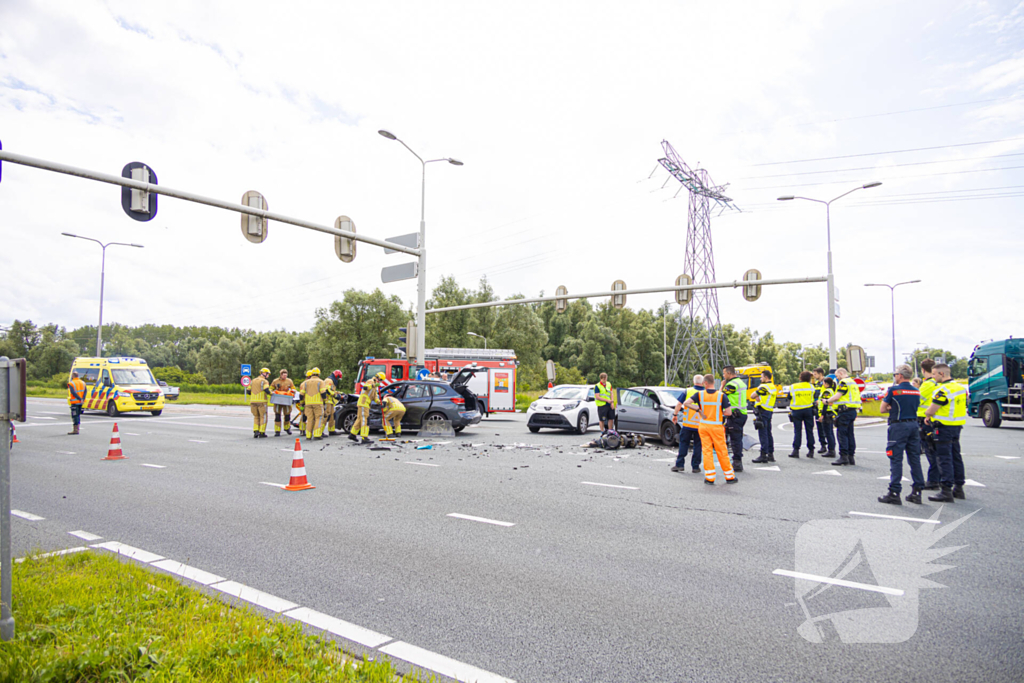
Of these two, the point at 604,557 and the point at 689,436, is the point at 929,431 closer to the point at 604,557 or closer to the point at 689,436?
the point at 689,436

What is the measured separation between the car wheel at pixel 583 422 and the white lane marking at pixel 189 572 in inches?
543

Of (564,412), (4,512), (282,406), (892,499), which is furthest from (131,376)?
(892,499)

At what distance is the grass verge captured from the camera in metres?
3.02

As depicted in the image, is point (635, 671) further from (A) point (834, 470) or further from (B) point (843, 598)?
(A) point (834, 470)

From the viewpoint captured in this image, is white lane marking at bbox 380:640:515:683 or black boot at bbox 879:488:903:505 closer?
white lane marking at bbox 380:640:515:683

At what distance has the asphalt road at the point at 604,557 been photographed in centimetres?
356

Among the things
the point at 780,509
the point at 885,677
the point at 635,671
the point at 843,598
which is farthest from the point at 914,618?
the point at 780,509

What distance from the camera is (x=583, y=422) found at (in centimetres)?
1831

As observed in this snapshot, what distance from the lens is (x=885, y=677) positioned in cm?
327

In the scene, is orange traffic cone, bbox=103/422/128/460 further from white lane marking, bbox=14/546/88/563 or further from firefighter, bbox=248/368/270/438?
white lane marking, bbox=14/546/88/563

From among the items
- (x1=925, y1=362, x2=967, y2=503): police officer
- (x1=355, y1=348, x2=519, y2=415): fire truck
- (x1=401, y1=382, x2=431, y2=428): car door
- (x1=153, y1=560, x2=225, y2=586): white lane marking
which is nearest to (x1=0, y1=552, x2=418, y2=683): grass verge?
(x1=153, y1=560, x2=225, y2=586): white lane marking

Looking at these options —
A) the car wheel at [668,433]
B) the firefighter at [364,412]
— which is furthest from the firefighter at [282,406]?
the car wheel at [668,433]

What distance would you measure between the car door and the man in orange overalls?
29.5 feet

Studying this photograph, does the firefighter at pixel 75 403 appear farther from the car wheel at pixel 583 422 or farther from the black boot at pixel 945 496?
the black boot at pixel 945 496
